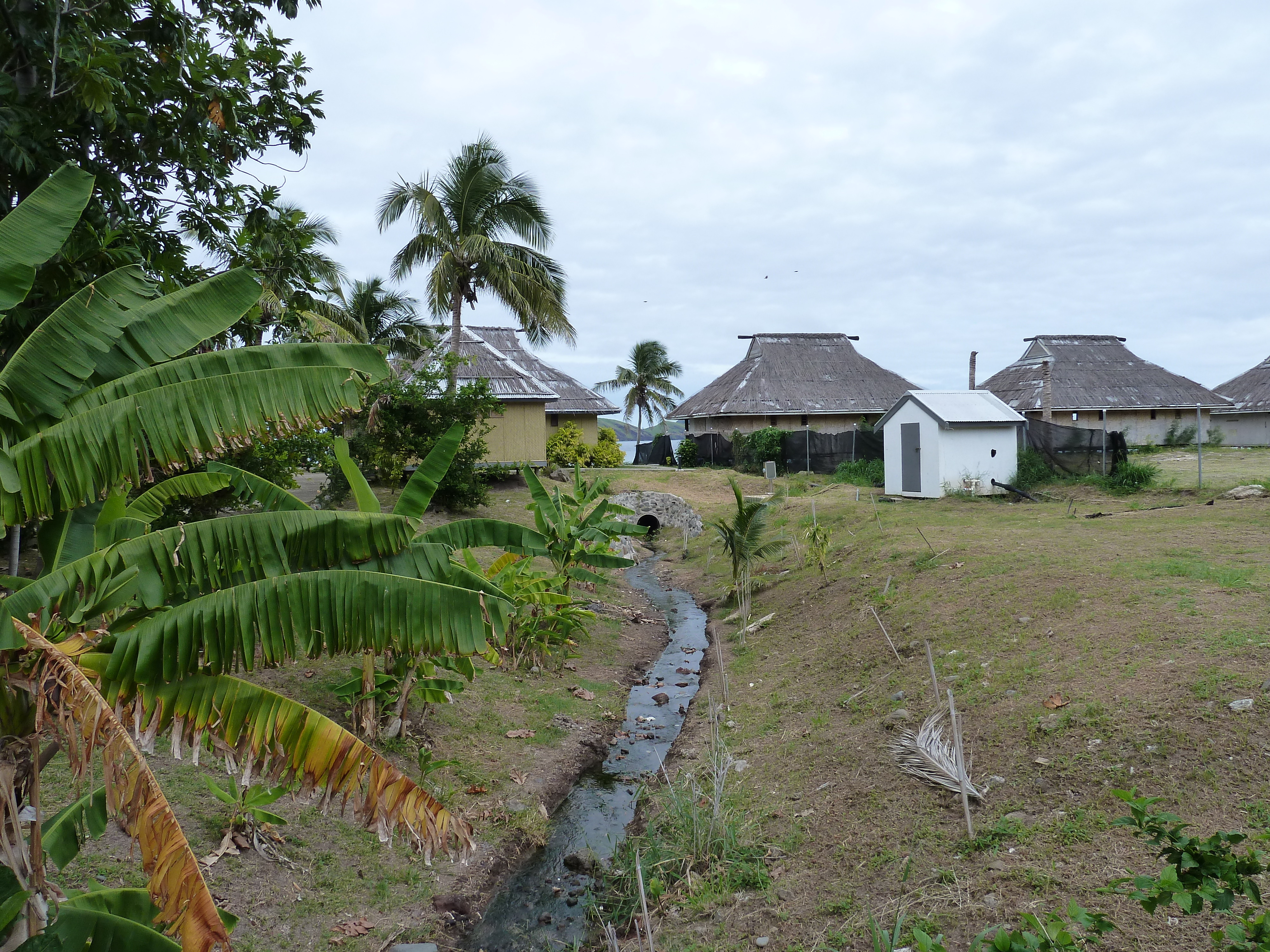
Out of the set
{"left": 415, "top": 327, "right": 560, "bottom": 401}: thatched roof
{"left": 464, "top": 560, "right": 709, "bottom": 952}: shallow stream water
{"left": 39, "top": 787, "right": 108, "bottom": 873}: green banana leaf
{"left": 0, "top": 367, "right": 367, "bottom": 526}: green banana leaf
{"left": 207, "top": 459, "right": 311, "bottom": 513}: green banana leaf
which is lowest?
{"left": 464, "top": 560, "right": 709, "bottom": 952}: shallow stream water

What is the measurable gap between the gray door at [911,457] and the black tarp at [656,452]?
18.3 metres

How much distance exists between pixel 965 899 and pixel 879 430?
62.5 feet

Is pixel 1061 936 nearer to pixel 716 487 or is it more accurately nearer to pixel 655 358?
pixel 716 487

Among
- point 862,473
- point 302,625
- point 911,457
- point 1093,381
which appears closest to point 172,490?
point 302,625

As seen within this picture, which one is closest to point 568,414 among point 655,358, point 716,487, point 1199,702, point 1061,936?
point 716,487

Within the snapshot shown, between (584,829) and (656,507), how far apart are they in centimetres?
1658

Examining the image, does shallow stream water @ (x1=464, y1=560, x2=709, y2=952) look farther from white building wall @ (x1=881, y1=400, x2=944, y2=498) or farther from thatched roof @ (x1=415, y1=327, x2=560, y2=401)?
thatched roof @ (x1=415, y1=327, x2=560, y2=401)

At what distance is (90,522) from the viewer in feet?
12.8

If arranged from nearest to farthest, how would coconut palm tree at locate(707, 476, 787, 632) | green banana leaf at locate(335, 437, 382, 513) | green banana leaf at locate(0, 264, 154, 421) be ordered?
green banana leaf at locate(0, 264, 154, 421), green banana leaf at locate(335, 437, 382, 513), coconut palm tree at locate(707, 476, 787, 632)

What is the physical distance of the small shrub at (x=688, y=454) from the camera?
112 feet

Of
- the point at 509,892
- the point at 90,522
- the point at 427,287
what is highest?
the point at 427,287

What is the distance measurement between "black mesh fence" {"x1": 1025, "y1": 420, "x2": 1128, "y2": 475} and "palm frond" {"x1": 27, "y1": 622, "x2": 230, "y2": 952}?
63.6 ft

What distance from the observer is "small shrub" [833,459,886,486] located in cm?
2294

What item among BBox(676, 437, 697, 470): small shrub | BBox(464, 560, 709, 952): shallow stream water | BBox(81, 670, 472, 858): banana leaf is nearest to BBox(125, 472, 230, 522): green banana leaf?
BBox(81, 670, 472, 858): banana leaf
